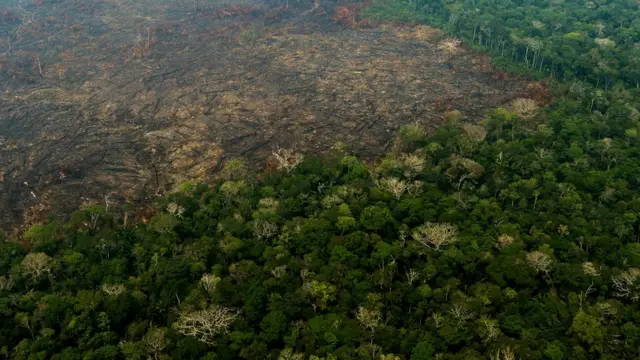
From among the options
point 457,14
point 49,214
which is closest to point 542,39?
point 457,14

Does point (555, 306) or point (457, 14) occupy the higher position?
point (457, 14)

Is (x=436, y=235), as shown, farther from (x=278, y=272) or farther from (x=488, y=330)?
(x=278, y=272)

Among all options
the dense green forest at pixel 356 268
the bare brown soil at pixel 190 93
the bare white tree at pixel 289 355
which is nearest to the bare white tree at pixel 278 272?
the dense green forest at pixel 356 268

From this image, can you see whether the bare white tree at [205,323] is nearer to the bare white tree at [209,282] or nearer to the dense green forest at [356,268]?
the dense green forest at [356,268]

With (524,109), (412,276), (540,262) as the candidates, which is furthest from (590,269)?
(524,109)

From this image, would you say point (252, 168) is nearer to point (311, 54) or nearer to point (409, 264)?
point (409, 264)

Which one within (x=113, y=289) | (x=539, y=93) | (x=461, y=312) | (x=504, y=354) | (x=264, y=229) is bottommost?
(x=461, y=312)

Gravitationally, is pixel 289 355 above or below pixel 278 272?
below
